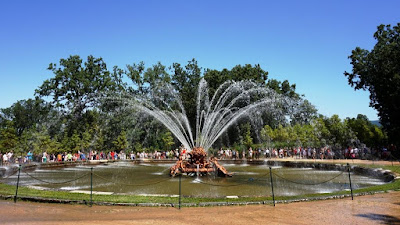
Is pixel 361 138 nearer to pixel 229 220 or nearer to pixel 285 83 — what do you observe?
pixel 285 83

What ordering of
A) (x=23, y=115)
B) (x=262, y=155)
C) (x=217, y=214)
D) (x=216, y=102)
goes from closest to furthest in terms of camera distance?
(x=217, y=214) < (x=262, y=155) < (x=216, y=102) < (x=23, y=115)

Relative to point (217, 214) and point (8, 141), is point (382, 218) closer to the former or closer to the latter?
point (217, 214)

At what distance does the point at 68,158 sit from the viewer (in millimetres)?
39125

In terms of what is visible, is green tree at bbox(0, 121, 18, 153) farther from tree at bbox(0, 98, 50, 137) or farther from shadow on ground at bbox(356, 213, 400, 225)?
tree at bbox(0, 98, 50, 137)

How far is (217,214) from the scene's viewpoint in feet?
33.3

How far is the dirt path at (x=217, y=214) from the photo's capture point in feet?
30.4

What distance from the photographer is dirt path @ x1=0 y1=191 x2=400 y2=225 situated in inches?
364

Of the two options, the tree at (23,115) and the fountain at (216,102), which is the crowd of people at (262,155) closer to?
the fountain at (216,102)

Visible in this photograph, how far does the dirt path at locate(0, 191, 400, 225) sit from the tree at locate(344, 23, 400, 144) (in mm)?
27904

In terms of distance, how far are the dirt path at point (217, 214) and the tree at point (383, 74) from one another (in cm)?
2790

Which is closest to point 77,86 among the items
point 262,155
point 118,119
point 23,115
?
point 118,119

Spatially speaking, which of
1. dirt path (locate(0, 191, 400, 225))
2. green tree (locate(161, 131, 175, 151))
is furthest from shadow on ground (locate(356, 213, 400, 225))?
green tree (locate(161, 131, 175, 151))

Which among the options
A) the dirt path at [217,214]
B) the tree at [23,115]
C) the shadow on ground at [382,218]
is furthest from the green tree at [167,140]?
the tree at [23,115]

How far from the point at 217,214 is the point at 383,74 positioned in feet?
113
